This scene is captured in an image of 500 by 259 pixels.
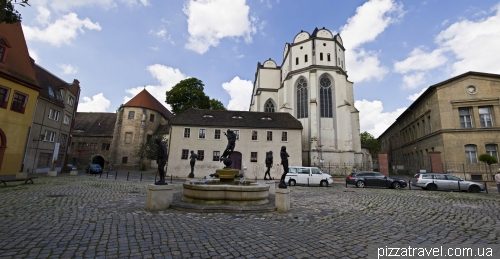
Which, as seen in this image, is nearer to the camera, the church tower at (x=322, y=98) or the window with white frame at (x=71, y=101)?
the window with white frame at (x=71, y=101)

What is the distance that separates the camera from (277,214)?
7289 millimetres

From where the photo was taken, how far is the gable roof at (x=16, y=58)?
1933 cm

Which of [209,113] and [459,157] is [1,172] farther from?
[459,157]

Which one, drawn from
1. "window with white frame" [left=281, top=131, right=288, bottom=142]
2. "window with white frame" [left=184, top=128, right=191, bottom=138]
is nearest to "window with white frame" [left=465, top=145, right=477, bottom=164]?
"window with white frame" [left=281, top=131, right=288, bottom=142]

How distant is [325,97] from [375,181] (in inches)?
794

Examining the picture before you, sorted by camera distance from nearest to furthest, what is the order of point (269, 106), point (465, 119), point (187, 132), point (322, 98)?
point (465, 119) → point (187, 132) → point (322, 98) → point (269, 106)

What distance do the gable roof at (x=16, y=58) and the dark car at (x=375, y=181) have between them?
29989 mm

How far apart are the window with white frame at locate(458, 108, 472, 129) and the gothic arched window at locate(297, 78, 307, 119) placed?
726 inches

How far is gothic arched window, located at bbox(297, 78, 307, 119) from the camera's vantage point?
120 ft

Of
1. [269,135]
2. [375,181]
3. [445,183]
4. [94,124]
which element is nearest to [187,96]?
[269,135]

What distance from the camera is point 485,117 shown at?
24141mm

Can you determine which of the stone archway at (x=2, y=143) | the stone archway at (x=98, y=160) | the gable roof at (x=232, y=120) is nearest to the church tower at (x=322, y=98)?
the gable roof at (x=232, y=120)

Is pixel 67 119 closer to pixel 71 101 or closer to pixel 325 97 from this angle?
pixel 71 101

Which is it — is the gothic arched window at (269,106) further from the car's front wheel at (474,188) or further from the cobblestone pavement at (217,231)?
the cobblestone pavement at (217,231)
